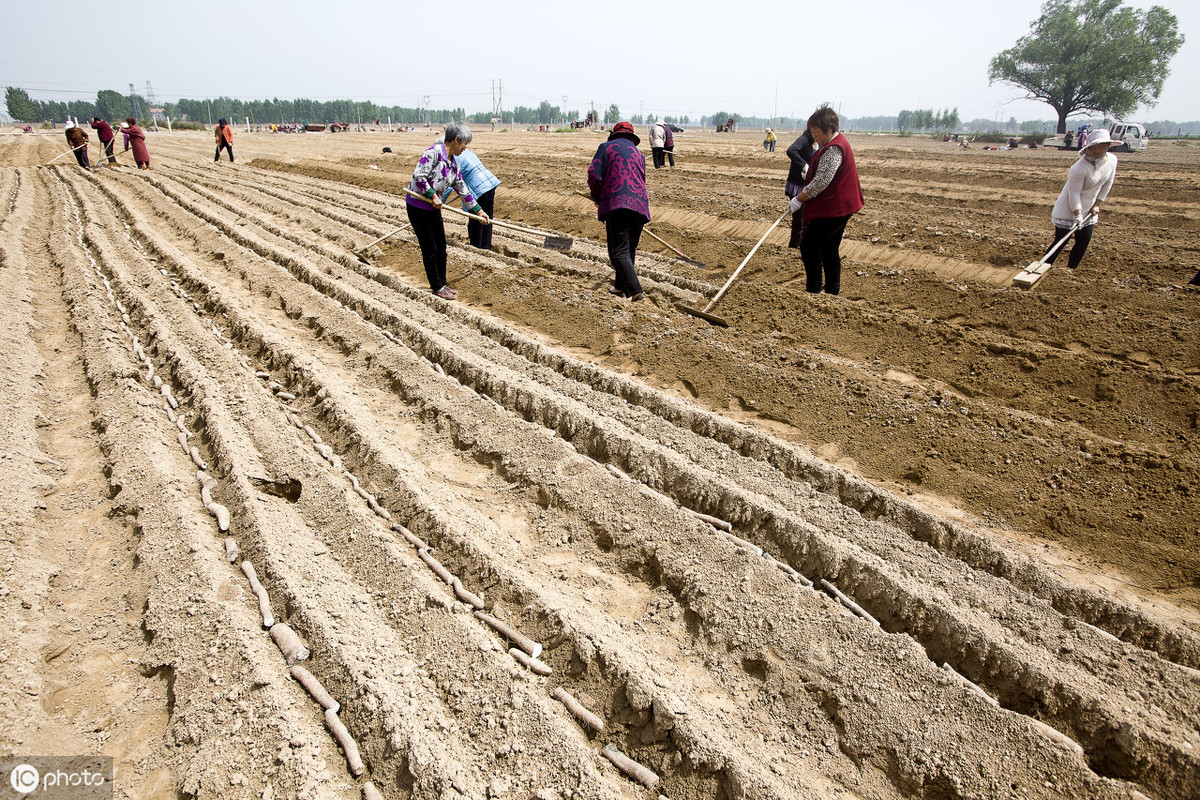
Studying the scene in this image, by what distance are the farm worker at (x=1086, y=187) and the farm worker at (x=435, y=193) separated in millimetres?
5499

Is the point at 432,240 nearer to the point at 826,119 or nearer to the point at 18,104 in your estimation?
the point at 826,119

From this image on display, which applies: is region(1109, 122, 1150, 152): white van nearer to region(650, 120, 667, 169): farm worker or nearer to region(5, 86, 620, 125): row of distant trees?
region(650, 120, 667, 169): farm worker

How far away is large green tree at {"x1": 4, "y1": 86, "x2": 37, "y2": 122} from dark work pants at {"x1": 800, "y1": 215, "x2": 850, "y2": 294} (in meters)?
97.7

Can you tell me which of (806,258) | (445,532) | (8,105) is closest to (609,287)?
(806,258)

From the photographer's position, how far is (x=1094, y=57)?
129 ft

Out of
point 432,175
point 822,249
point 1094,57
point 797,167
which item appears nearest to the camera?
point 822,249

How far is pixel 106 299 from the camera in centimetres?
556

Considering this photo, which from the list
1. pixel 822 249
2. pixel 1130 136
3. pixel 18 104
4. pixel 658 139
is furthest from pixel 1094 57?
pixel 18 104

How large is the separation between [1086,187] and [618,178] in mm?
4286

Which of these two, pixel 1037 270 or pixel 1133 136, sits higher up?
pixel 1133 136

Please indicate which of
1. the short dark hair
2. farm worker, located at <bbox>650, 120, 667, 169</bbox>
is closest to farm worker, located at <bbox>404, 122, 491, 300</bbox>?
the short dark hair

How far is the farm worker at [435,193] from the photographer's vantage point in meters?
5.36

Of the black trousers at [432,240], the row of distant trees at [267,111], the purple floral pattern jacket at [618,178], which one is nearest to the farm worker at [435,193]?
the black trousers at [432,240]

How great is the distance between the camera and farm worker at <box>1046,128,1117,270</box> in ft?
17.3
